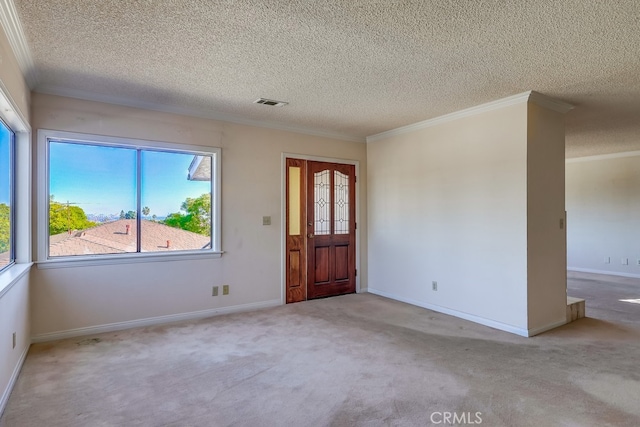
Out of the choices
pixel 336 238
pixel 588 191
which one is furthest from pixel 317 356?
pixel 588 191

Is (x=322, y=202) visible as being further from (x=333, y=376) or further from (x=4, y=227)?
(x=4, y=227)

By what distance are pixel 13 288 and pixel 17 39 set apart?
5.78ft

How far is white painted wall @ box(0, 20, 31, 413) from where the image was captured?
2359 millimetres

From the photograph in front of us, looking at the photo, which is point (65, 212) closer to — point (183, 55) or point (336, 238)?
point (183, 55)

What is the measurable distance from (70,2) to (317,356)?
121 inches

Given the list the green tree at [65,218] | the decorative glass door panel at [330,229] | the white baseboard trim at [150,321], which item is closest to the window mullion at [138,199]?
the green tree at [65,218]

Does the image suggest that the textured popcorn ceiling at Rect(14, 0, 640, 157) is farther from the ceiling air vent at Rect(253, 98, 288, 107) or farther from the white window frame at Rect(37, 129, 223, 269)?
the white window frame at Rect(37, 129, 223, 269)

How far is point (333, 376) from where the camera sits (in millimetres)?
2826

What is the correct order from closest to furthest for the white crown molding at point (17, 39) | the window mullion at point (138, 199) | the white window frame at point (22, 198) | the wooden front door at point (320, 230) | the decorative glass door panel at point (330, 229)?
the white crown molding at point (17, 39) → the white window frame at point (22, 198) → the window mullion at point (138, 199) → the wooden front door at point (320, 230) → the decorative glass door panel at point (330, 229)

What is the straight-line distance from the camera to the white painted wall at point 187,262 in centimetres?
366

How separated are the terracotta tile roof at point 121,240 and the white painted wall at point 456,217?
107 inches

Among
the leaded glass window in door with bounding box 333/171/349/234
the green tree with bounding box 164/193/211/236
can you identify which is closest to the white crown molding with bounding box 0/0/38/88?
the green tree with bounding box 164/193/211/236

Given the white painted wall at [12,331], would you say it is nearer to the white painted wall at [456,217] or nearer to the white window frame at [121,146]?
the white window frame at [121,146]

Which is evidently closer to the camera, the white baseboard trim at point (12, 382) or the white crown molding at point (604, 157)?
the white baseboard trim at point (12, 382)
